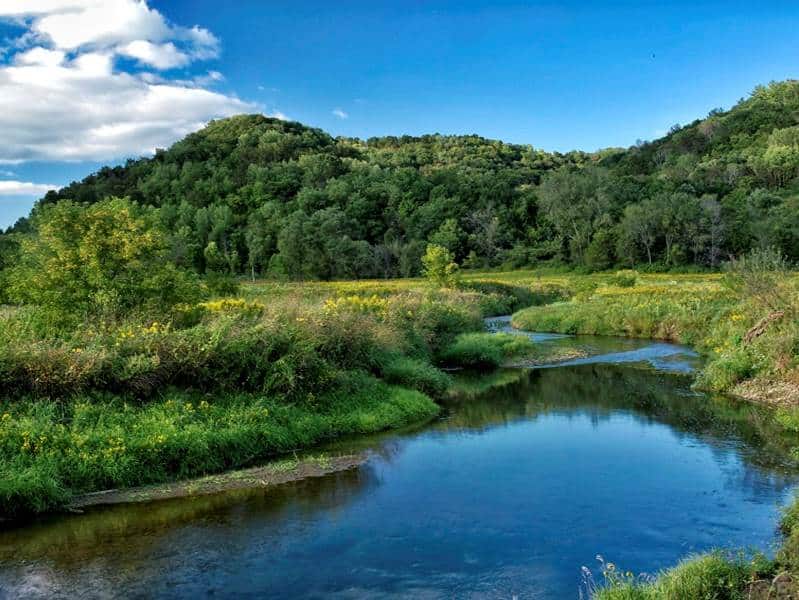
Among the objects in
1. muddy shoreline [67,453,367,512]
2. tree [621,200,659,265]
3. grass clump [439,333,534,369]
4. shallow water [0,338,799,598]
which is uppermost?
tree [621,200,659,265]

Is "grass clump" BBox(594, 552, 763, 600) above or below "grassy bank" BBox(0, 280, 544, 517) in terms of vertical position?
below

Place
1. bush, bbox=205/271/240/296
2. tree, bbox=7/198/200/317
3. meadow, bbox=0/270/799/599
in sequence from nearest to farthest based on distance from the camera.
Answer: meadow, bbox=0/270/799/599 → tree, bbox=7/198/200/317 → bush, bbox=205/271/240/296

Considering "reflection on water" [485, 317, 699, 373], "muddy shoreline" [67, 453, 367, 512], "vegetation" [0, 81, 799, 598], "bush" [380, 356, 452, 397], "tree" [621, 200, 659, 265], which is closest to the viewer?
"muddy shoreline" [67, 453, 367, 512]

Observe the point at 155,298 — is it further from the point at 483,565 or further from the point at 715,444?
the point at 715,444

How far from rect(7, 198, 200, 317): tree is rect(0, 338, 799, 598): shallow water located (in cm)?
879

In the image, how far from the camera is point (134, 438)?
1580 centimetres

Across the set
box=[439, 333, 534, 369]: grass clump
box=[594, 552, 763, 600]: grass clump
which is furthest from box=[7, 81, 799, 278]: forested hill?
box=[594, 552, 763, 600]: grass clump

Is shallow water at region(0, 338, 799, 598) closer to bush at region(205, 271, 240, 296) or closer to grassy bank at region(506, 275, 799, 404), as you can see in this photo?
grassy bank at region(506, 275, 799, 404)

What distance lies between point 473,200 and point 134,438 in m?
108

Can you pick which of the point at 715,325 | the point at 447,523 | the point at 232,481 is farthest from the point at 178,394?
the point at 715,325

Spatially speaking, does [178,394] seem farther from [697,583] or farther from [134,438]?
[697,583]

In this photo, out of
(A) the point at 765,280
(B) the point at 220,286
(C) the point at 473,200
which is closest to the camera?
(A) the point at 765,280

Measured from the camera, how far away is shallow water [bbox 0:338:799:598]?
440 inches

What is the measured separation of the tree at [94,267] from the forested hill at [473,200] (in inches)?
2187
